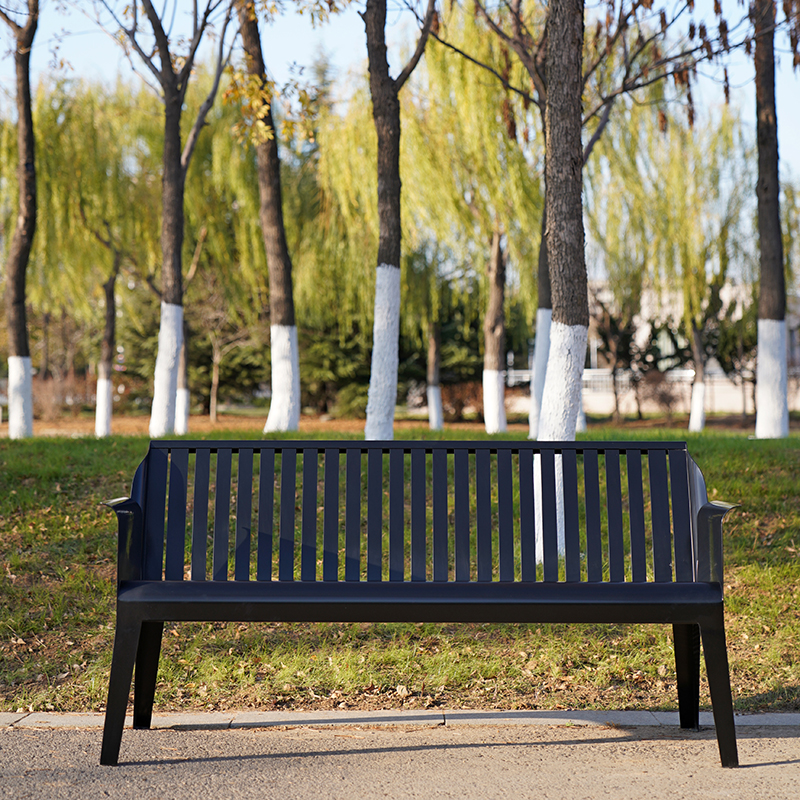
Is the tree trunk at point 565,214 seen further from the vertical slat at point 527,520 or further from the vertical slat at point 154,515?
the vertical slat at point 154,515

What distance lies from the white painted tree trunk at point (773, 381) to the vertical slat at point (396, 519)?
8317 mm

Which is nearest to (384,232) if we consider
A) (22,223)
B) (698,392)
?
(22,223)

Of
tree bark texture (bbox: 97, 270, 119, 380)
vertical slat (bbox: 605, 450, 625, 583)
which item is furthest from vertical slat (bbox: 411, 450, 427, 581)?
tree bark texture (bbox: 97, 270, 119, 380)

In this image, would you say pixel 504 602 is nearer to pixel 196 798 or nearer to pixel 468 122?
pixel 196 798

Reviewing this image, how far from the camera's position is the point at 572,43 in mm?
5773

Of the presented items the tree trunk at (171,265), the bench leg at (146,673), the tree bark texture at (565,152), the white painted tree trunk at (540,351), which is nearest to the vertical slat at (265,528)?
the bench leg at (146,673)

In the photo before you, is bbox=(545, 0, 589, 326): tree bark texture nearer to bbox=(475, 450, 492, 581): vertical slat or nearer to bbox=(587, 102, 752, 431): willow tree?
bbox=(475, 450, 492, 581): vertical slat

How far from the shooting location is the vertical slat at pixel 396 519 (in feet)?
11.1

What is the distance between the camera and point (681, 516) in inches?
133

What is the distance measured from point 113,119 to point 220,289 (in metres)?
5.57

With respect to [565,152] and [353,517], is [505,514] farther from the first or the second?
[565,152]

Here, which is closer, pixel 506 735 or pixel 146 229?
pixel 506 735

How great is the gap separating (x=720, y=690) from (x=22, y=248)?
1094 centimetres

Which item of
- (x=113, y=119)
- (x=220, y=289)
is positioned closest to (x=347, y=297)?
(x=220, y=289)
